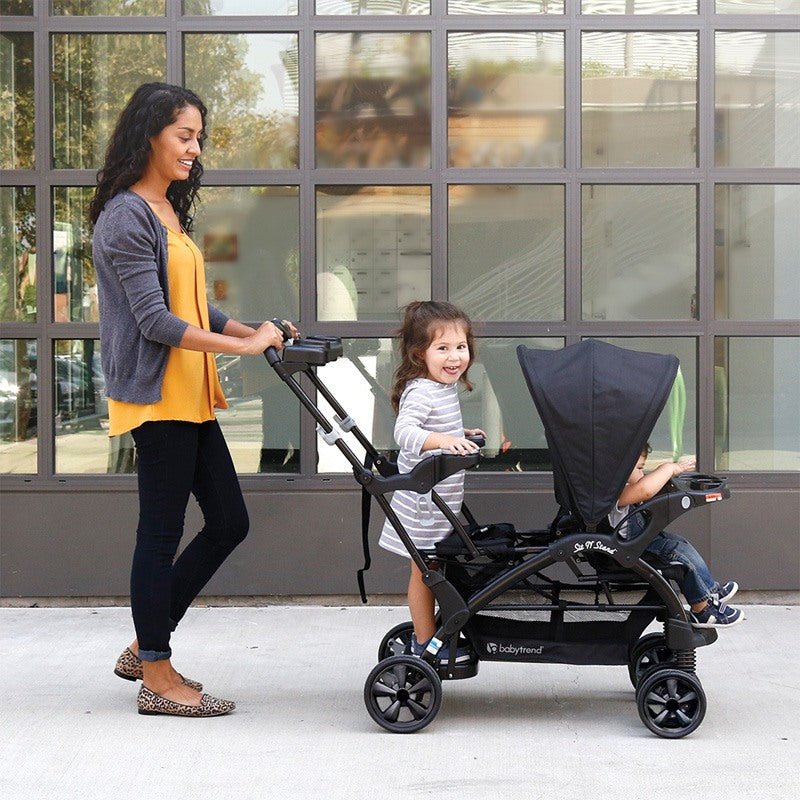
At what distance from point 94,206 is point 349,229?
1.60 meters

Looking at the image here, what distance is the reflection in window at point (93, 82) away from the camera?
5.58 m

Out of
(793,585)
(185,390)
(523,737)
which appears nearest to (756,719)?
(523,737)

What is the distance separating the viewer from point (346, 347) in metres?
5.65

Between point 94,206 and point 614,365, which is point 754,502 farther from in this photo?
point 94,206

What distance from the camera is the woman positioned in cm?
Answer: 397

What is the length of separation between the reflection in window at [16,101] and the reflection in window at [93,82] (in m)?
0.11

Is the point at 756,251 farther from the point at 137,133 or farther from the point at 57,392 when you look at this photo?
the point at 57,392

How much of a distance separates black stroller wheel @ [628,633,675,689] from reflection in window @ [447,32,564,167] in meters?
2.34

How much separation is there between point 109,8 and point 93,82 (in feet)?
1.05

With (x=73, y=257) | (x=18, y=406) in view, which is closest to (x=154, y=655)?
(x=18, y=406)

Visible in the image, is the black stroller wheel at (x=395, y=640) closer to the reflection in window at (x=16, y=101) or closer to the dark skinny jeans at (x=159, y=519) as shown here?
the dark skinny jeans at (x=159, y=519)

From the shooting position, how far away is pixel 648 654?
4.07 m

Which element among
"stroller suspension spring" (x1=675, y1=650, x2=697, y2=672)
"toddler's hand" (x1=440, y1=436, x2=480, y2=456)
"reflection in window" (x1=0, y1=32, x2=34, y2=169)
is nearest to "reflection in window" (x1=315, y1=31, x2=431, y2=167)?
"reflection in window" (x1=0, y1=32, x2=34, y2=169)

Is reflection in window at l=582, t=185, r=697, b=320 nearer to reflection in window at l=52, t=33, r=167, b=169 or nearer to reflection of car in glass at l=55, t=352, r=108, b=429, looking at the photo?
reflection in window at l=52, t=33, r=167, b=169
